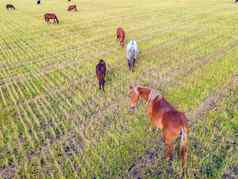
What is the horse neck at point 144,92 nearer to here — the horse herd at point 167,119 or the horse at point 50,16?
the horse herd at point 167,119

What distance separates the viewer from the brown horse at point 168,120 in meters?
4.80

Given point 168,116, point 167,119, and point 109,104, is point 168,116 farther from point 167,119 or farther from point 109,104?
point 109,104

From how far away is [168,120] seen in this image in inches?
199

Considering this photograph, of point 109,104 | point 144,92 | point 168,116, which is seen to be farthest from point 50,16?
point 168,116

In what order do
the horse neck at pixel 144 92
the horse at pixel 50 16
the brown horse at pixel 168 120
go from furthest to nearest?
the horse at pixel 50 16 → the horse neck at pixel 144 92 → the brown horse at pixel 168 120

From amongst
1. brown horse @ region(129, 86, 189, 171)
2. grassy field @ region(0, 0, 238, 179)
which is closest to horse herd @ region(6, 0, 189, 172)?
brown horse @ region(129, 86, 189, 171)

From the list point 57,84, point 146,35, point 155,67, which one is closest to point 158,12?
point 146,35

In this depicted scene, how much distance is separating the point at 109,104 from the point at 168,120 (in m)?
3.30

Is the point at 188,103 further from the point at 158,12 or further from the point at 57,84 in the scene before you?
the point at 158,12

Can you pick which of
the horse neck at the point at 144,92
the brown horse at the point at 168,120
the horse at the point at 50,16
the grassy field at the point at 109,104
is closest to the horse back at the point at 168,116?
the brown horse at the point at 168,120

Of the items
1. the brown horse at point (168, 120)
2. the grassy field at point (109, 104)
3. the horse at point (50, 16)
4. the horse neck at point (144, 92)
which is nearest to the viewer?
the brown horse at point (168, 120)

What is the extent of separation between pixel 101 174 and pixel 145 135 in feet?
5.56

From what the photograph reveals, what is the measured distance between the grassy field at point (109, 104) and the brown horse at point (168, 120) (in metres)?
0.58

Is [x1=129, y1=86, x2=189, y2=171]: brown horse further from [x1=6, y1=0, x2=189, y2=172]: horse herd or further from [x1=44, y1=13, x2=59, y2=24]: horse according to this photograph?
[x1=44, y1=13, x2=59, y2=24]: horse
